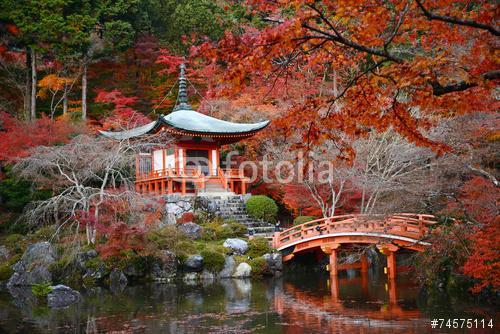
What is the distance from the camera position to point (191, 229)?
18812 mm

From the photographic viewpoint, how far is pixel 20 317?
1163 cm

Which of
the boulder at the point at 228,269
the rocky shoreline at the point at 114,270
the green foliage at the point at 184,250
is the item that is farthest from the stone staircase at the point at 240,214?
the green foliage at the point at 184,250

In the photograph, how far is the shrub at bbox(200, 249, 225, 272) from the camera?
1702 cm

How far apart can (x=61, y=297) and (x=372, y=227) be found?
8.52 m

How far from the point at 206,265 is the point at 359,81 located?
12.2 m

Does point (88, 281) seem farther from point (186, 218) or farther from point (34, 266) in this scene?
point (186, 218)

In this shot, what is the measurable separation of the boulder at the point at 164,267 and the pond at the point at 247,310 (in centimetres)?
93

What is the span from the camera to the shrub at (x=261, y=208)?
2070 centimetres

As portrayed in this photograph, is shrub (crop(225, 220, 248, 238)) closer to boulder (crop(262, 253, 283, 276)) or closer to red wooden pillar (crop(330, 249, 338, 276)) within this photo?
boulder (crop(262, 253, 283, 276))

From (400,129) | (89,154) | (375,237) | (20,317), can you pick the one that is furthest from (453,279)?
(89,154)

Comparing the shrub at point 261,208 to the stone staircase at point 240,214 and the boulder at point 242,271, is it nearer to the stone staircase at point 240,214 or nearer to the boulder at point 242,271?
the stone staircase at point 240,214

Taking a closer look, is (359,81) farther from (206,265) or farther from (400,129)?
(206,265)

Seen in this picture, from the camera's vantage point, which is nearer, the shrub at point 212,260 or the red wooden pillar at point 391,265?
the red wooden pillar at point 391,265

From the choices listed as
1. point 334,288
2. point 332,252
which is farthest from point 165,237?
point 334,288
